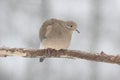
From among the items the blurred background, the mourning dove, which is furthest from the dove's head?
the blurred background

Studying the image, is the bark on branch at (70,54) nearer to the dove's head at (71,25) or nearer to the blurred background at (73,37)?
the dove's head at (71,25)

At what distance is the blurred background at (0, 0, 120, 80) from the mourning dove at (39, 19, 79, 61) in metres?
0.94

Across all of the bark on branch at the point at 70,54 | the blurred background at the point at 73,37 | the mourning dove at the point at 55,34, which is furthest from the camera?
the blurred background at the point at 73,37

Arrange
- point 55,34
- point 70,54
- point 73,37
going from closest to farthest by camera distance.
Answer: point 70,54, point 55,34, point 73,37

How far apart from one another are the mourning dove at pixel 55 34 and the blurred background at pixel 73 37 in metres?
0.94

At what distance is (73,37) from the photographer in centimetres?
202

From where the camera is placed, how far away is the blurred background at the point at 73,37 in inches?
80.2

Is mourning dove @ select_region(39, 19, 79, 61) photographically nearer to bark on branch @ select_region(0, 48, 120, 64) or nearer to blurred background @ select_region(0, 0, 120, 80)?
bark on branch @ select_region(0, 48, 120, 64)

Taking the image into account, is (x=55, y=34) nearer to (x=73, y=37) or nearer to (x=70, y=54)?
(x=70, y=54)

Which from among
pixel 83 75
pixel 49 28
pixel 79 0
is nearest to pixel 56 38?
pixel 49 28

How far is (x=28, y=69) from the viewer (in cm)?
205

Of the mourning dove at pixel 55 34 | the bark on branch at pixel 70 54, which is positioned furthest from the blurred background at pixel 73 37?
the bark on branch at pixel 70 54

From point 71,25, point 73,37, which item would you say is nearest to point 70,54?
point 71,25

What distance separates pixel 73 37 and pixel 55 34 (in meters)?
1.03
